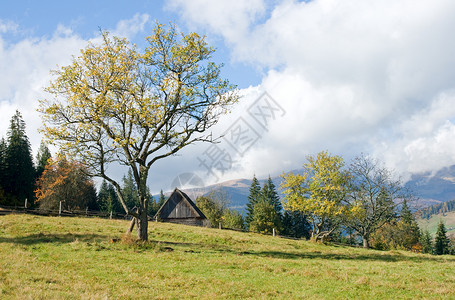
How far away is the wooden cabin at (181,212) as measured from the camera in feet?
187

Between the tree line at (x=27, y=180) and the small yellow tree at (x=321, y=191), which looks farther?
the tree line at (x=27, y=180)

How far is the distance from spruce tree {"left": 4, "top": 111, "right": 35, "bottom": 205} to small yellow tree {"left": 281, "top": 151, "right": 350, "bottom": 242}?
2063 inches

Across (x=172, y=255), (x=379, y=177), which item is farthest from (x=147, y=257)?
(x=379, y=177)

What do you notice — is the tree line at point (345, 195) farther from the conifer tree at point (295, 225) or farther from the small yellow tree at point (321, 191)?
the conifer tree at point (295, 225)

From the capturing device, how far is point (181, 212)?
58125 mm

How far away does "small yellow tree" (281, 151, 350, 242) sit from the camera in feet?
130

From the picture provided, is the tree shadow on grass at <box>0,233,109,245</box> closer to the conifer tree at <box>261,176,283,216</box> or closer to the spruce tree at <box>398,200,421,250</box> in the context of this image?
the spruce tree at <box>398,200,421,250</box>

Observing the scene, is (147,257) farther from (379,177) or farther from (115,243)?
(379,177)

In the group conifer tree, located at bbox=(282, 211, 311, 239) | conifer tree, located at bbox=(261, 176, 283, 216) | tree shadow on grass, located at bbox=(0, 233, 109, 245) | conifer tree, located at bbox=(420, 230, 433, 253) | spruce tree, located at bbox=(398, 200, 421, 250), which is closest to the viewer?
tree shadow on grass, located at bbox=(0, 233, 109, 245)

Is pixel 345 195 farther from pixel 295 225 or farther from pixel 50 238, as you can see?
pixel 295 225

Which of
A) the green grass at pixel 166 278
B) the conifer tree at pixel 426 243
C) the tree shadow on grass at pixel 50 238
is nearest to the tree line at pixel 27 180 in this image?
the tree shadow on grass at pixel 50 238

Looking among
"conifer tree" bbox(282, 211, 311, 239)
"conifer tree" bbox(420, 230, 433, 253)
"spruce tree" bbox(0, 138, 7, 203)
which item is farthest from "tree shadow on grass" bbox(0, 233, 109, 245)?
"conifer tree" bbox(420, 230, 433, 253)

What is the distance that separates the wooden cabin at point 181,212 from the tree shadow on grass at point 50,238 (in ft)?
109

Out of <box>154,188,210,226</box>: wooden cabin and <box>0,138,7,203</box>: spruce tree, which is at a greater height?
<box>0,138,7,203</box>: spruce tree
